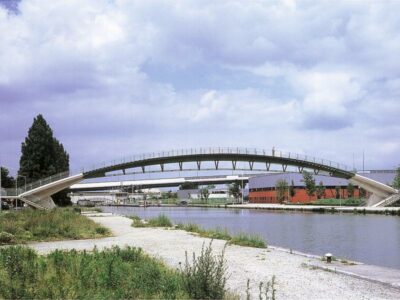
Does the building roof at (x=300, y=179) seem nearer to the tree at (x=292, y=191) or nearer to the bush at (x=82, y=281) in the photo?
the tree at (x=292, y=191)

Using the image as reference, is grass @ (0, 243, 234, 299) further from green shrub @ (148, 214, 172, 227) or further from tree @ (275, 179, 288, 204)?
tree @ (275, 179, 288, 204)

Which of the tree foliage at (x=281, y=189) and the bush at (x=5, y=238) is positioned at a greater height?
the tree foliage at (x=281, y=189)

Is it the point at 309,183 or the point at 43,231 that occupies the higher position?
the point at 309,183

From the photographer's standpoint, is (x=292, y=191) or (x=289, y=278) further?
(x=292, y=191)

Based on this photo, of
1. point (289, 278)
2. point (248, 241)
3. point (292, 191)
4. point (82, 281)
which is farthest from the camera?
point (292, 191)

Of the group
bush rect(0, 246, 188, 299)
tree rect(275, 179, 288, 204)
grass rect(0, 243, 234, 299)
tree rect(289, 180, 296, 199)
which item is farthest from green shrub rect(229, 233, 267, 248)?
tree rect(289, 180, 296, 199)

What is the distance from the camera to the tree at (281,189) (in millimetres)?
142125

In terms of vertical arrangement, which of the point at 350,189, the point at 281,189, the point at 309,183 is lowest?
the point at 350,189

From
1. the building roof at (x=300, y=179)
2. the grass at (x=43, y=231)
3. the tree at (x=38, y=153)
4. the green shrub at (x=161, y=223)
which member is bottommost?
the green shrub at (x=161, y=223)

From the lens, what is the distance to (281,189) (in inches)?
5610

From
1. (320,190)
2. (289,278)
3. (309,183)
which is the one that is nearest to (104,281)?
(289,278)

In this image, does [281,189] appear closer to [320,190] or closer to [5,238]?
[320,190]

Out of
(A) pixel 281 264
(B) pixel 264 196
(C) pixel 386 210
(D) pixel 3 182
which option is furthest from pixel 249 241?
(B) pixel 264 196

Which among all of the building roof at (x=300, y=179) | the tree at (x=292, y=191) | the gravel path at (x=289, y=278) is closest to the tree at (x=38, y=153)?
the building roof at (x=300, y=179)
